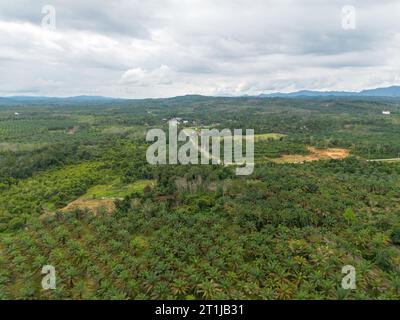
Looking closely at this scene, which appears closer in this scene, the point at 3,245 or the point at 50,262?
the point at 50,262

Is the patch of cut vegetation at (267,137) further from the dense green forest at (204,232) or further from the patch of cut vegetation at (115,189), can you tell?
the patch of cut vegetation at (115,189)

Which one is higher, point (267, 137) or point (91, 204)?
point (267, 137)

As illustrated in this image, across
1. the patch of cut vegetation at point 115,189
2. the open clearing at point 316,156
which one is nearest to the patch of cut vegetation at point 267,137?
the open clearing at point 316,156

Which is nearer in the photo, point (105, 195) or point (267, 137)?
point (105, 195)

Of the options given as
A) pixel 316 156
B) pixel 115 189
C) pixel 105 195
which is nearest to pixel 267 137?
pixel 316 156

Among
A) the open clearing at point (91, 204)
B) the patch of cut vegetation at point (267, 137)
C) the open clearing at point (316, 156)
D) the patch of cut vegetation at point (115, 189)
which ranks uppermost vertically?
the patch of cut vegetation at point (267, 137)

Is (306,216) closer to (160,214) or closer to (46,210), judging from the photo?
(160,214)

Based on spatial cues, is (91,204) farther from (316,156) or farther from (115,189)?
(316,156)

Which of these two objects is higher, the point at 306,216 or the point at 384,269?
the point at 306,216

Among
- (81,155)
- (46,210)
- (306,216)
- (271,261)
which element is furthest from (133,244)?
(81,155)
